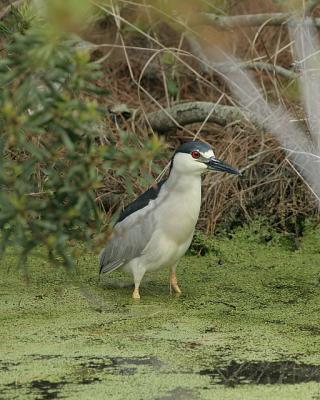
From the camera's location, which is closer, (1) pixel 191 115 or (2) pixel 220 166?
(2) pixel 220 166

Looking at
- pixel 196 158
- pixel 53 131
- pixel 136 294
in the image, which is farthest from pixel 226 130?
pixel 53 131

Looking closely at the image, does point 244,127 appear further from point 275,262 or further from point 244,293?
point 244,293

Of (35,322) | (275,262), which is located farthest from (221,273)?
(35,322)

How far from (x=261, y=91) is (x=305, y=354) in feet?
10.1

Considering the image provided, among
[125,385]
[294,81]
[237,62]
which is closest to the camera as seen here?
[125,385]

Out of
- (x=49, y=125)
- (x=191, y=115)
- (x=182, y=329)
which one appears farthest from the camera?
(x=191, y=115)

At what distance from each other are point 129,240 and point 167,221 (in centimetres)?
27

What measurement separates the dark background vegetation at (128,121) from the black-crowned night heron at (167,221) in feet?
0.79

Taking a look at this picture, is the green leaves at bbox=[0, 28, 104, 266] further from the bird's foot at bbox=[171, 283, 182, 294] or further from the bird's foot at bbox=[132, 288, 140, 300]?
the bird's foot at bbox=[171, 283, 182, 294]

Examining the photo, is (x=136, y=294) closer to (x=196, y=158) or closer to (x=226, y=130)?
(x=196, y=158)

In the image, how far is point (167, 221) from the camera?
19.6 ft

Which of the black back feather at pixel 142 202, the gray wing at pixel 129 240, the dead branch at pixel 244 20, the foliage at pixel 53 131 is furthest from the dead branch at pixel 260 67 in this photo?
the foliage at pixel 53 131

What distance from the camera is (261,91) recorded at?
293 inches

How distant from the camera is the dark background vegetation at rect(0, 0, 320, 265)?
344cm
